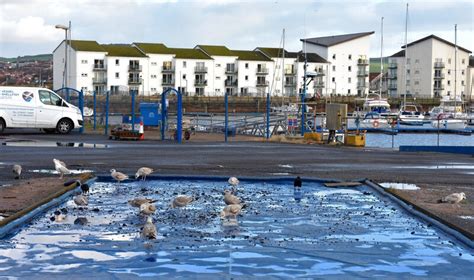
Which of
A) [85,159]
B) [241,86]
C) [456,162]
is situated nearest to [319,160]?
[456,162]

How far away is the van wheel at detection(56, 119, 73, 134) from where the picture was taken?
35.0 m

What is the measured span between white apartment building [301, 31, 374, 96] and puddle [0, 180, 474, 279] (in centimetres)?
11859

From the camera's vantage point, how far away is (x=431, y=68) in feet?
440

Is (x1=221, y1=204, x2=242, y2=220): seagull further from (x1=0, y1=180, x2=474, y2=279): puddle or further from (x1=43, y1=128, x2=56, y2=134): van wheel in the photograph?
(x1=43, y1=128, x2=56, y2=134): van wheel

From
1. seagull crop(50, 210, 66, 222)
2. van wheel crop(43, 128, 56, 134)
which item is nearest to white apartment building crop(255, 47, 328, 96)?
van wheel crop(43, 128, 56, 134)

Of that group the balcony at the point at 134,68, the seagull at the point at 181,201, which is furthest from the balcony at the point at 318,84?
the seagull at the point at 181,201

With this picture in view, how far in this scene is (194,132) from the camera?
40.7 m

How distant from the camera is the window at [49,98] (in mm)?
34547

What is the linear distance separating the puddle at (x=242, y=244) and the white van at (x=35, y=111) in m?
21.8

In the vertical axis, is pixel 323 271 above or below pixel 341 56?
below

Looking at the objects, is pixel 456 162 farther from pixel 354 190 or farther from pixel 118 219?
pixel 118 219

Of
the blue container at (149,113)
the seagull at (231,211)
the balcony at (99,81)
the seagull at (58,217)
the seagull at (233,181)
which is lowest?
the seagull at (58,217)

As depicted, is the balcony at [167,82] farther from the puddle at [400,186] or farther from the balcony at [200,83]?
the puddle at [400,186]

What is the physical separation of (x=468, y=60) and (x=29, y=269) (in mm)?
140472
